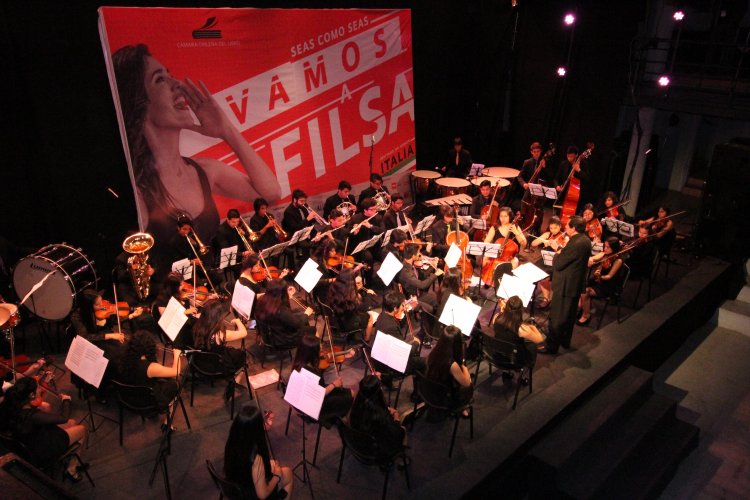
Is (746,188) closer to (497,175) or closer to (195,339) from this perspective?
(497,175)

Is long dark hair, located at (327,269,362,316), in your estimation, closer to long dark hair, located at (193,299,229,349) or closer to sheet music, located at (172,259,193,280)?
long dark hair, located at (193,299,229,349)

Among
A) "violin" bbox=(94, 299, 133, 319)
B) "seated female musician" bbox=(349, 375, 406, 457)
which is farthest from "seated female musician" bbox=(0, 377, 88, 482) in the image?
"seated female musician" bbox=(349, 375, 406, 457)

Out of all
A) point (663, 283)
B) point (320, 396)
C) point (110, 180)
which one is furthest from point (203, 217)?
point (663, 283)

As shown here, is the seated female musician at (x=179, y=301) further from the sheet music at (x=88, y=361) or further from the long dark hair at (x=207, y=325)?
the sheet music at (x=88, y=361)

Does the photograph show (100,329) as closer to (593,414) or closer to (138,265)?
(138,265)

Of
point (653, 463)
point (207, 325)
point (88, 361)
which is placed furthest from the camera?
point (653, 463)

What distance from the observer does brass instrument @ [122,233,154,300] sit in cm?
674

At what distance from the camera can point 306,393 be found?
4410 mm

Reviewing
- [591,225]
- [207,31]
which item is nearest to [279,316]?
[207,31]

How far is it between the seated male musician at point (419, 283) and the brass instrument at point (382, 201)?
1.49m

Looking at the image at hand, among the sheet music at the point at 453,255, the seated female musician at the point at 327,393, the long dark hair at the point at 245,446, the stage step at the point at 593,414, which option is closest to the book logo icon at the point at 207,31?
the sheet music at the point at 453,255

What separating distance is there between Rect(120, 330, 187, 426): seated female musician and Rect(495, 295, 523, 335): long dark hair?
11.0ft

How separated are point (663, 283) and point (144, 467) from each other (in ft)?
26.0

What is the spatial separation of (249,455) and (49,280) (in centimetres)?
398
